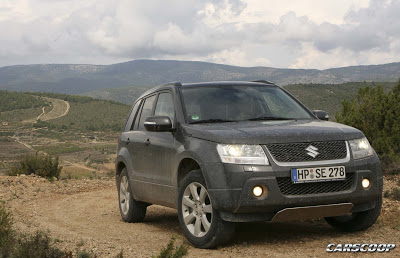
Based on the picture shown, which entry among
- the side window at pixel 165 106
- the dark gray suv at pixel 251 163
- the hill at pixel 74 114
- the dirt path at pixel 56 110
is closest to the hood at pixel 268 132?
the dark gray suv at pixel 251 163

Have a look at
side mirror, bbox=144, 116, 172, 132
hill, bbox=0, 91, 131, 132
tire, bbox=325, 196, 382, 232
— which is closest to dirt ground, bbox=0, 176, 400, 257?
tire, bbox=325, 196, 382, 232

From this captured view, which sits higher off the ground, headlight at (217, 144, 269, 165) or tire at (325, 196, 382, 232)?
headlight at (217, 144, 269, 165)

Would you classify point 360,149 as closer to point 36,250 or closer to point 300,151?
point 300,151

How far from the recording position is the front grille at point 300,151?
Result: 5.42 meters

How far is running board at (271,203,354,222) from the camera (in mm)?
5469

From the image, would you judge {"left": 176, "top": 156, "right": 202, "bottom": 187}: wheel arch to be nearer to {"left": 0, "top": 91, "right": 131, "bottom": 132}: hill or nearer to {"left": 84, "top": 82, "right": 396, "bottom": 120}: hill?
{"left": 84, "top": 82, "right": 396, "bottom": 120}: hill

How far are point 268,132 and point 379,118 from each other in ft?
34.6

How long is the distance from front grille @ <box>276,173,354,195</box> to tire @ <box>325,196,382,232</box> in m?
0.68

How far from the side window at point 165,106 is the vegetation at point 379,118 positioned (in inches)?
322

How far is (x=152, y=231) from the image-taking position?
7.45 meters

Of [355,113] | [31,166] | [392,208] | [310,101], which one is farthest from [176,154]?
[310,101]

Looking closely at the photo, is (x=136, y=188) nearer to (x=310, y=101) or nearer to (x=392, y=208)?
(x=392, y=208)

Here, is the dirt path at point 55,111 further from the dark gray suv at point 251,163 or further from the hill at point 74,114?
the dark gray suv at point 251,163

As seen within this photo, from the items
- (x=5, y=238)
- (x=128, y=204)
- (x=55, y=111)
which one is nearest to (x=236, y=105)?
(x=128, y=204)
